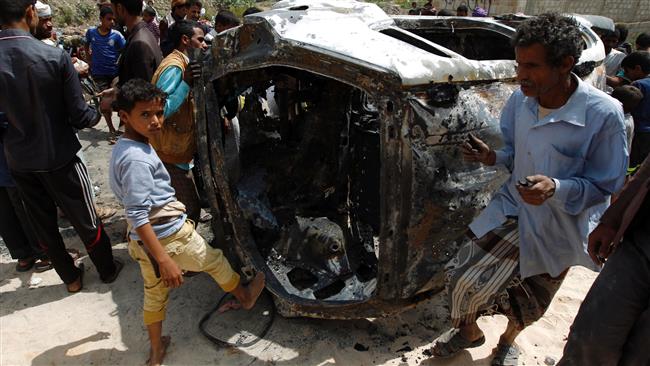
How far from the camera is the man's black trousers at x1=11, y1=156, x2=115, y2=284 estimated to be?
10.00ft

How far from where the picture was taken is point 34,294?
130 inches

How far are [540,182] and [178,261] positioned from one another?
1.85 meters

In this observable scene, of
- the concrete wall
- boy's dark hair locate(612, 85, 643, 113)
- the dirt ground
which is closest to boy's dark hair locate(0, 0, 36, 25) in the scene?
the dirt ground

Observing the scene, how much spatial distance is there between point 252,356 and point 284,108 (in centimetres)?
197

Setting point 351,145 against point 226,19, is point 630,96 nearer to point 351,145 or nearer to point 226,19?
point 351,145

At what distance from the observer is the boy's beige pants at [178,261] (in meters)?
2.45

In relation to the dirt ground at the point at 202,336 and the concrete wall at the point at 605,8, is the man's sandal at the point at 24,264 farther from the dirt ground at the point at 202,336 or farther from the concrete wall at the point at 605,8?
the concrete wall at the point at 605,8

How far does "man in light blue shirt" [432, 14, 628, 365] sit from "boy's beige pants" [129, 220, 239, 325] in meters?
1.30

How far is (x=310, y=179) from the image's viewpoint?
3.71 m

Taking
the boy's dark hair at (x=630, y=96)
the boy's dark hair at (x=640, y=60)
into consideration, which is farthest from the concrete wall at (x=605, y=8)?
the boy's dark hair at (x=630, y=96)

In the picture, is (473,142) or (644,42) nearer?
(473,142)

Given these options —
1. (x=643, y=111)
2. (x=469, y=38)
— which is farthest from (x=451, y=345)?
(x=643, y=111)

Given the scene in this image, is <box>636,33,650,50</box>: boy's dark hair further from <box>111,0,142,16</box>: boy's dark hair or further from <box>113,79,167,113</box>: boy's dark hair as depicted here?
<box>113,79,167,113</box>: boy's dark hair

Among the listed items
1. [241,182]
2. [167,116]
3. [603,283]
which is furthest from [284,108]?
[603,283]
